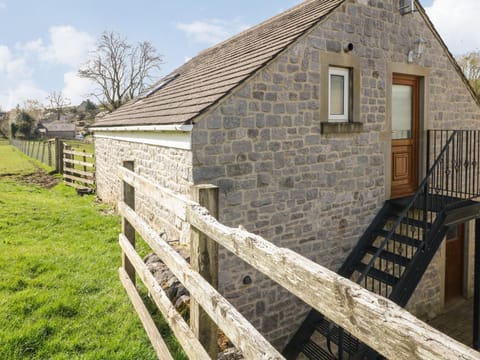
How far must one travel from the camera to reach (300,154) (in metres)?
6.41

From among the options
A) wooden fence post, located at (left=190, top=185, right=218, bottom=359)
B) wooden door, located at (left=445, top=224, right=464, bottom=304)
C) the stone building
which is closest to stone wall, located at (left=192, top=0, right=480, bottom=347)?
the stone building

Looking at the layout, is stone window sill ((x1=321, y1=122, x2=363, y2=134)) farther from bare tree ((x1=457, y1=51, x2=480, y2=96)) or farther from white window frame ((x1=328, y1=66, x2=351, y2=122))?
bare tree ((x1=457, y1=51, x2=480, y2=96))

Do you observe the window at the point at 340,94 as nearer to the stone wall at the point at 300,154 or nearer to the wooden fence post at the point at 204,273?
the stone wall at the point at 300,154

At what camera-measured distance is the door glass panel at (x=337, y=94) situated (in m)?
6.98

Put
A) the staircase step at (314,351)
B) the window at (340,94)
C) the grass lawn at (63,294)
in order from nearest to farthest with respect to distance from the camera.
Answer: the grass lawn at (63,294), the staircase step at (314,351), the window at (340,94)

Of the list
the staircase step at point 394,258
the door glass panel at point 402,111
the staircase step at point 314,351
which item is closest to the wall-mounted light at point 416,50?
the door glass panel at point 402,111

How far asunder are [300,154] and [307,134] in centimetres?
38

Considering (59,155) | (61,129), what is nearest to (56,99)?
(61,129)

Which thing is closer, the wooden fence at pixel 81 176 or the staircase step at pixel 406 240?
the staircase step at pixel 406 240

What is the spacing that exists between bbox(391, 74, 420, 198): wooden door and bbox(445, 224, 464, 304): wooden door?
9.25ft

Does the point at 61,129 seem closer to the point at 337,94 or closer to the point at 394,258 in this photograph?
the point at 337,94

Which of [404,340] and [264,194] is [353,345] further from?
[404,340]

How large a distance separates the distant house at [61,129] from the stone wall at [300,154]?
68.5 m

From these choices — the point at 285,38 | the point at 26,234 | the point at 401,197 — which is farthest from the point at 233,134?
the point at 26,234
